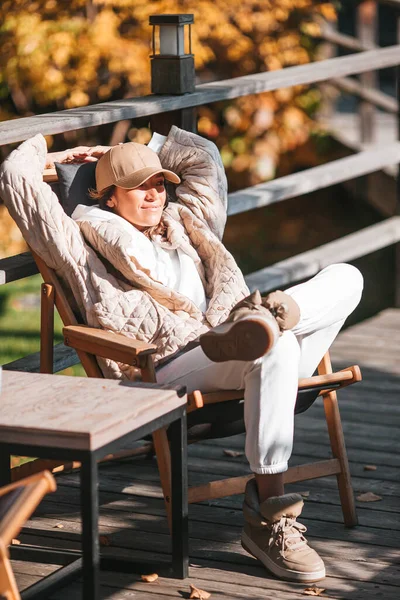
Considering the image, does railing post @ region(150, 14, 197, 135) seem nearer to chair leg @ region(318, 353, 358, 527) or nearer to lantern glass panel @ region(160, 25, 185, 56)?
lantern glass panel @ region(160, 25, 185, 56)

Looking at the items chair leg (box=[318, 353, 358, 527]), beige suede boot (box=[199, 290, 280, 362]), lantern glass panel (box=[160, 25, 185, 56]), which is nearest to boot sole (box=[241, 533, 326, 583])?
chair leg (box=[318, 353, 358, 527])

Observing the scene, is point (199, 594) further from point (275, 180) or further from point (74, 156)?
point (275, 180)

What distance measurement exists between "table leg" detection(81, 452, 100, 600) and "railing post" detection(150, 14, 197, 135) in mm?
2158

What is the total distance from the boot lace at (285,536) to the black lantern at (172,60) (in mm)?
1918

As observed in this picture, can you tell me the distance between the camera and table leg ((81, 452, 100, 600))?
2363 millimetres

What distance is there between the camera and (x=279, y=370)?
2.86 metres

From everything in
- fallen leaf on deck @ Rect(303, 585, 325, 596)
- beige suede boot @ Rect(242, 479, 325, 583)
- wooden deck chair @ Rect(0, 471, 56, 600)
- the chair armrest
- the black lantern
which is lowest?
fallen leaf on deck @ Rect(303, 585, 325, 596)

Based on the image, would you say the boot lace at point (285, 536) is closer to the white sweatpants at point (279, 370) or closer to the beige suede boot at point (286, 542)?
the beige suede boot at point (286, 542)

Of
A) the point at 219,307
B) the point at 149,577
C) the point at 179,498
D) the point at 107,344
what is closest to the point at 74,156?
the point at 219,307

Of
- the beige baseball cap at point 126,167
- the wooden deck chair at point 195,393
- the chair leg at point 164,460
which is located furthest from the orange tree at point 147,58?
the chair leg at point 164,460

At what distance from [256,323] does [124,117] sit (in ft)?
4.74

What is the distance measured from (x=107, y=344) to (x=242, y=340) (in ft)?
1.30

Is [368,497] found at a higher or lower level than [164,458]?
lower

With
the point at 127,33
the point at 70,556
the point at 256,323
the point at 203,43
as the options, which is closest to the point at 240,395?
the point at 256,323
